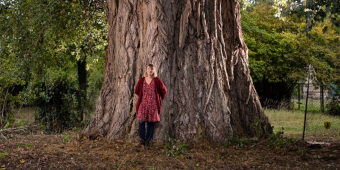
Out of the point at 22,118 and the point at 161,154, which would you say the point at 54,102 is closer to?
the point at 22,118

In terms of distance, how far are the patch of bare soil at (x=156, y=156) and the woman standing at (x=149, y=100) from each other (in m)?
0.37

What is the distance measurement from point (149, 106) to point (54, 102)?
22.9 feet

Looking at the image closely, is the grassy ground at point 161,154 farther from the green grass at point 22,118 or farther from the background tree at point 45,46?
the background tree at point 45,46

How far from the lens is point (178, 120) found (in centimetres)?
859

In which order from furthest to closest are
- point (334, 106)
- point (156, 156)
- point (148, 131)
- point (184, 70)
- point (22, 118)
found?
point (334, 106), point (22, 118), point (184, 70), point (148, 131), point (156, 156)

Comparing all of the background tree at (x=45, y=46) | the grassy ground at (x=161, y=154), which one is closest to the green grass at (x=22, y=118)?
the background tree at (x=45, y=46)

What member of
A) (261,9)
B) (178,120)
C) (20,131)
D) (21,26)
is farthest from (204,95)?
(261,9)

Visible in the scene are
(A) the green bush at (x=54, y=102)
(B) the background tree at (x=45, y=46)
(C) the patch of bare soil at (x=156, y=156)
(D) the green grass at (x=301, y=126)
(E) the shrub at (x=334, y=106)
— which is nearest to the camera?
(C) the patch of bare soil at (x=156, y=156)

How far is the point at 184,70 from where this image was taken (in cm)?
877

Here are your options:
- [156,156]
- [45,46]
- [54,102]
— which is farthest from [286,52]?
[156,156]

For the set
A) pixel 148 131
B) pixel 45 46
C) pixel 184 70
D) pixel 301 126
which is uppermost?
pixel 45 46

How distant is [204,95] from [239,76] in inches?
55.4

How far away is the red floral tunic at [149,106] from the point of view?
826 centimetres

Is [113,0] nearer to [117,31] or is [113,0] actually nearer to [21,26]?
[117,31]
